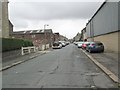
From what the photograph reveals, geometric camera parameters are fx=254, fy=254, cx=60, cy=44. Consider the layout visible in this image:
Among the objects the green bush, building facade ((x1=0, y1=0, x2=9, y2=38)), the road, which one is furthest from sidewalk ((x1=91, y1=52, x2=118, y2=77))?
building facade ((x1=0, y1=0, x2=9, y2=38))

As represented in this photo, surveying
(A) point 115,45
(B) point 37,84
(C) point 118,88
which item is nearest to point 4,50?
(A) point 115,45

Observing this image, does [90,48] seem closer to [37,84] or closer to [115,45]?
[115,45]

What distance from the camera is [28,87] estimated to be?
9.84 m

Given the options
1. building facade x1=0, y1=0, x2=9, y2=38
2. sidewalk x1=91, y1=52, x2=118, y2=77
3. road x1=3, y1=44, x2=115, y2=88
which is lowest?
road x1=3, y1=44, x2=115, y2=88

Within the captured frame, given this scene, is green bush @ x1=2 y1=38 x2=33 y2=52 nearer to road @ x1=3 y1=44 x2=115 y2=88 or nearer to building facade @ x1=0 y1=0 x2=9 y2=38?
building facade @ x1=0 y1=0 x2=9 y2=38

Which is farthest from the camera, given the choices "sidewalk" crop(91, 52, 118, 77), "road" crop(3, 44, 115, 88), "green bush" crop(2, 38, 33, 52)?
"green bush" crop(2, 38, 33, 52)

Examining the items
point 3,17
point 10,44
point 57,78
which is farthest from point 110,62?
point 3,17

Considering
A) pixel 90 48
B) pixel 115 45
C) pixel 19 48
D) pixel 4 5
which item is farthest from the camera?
pixel 4 5

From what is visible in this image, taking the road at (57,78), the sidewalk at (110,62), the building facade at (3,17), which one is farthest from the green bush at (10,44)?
the road at (57,78)

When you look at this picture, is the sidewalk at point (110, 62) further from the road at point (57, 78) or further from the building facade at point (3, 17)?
the building facade at point (3, 17)

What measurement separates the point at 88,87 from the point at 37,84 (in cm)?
217

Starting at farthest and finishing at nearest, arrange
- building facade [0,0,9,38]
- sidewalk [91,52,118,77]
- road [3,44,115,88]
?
1. building facade [0,0,9,38]
2. sidewalk [91,52,118,77]
3. road [3,44,115,88]

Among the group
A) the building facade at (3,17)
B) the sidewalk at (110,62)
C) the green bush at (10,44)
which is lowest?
the sidewalk at (110,62)

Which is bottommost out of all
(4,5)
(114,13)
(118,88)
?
(118,88)
